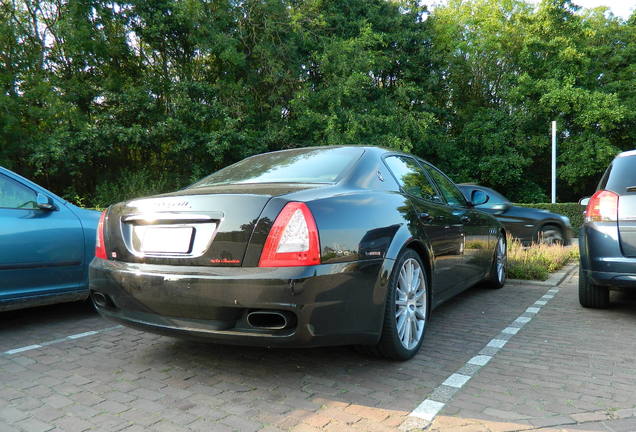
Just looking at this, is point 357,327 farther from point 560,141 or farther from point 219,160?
point 560,141

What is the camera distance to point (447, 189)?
4922 millimetres

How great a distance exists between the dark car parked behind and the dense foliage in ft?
46.0

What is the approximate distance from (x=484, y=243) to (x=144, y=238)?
3.65 m

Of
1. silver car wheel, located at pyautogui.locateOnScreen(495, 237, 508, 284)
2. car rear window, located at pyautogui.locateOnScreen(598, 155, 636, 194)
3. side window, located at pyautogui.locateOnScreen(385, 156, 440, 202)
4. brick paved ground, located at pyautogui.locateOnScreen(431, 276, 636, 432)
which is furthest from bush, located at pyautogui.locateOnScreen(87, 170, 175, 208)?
brick paved ground, located at pyautogui.locateOnScreen(431, 276, 636, 432)

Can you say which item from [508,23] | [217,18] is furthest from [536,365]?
[508,23]

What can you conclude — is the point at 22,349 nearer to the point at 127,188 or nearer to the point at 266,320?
the point at 266,320

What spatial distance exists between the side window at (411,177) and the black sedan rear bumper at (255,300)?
1065mm

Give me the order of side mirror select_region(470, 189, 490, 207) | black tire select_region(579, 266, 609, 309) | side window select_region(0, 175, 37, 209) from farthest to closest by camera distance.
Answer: side mirror select_region(470, 189, 490, 207)
black tire select_region(579, 266, 609, 309)
side window select_region(0, 175, 37, 209)

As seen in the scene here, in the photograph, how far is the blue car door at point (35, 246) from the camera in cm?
400

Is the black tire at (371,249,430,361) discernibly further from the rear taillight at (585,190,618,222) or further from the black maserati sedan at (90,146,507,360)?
the rear taillight at (585,190,618,222)

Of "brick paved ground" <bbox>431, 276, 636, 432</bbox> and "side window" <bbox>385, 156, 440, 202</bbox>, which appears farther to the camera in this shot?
"side window" <bbox>385, 156, 440, 202</bbox>

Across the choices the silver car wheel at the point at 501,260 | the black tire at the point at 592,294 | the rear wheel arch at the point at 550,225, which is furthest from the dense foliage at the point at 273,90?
the black tire at the point at 592,294

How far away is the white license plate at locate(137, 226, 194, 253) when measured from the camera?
2.80 meters

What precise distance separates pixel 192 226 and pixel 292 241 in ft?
1.99
